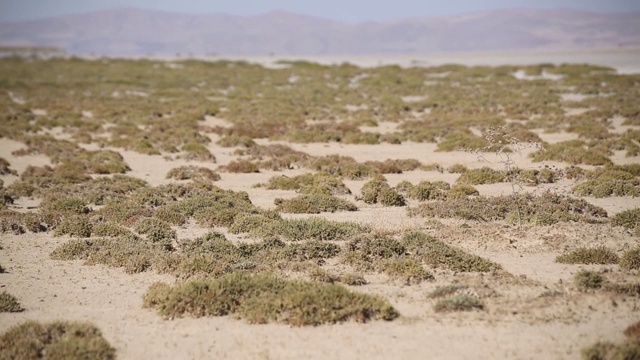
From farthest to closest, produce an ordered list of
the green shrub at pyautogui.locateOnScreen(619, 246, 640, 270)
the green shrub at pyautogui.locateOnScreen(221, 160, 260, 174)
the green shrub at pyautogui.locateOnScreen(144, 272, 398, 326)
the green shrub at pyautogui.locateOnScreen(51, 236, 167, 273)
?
1. the green shrub at pyautogui.locateOnScreen(221, 160, 260, 174)
2. the green shrub at pyautogui.locateOnScreen(51, 236, 167, 273)
3. the green shrub at pyautogui.locateOnScreen(619, 246, 640, 270)
4. the green shrub at pyautogui.locateOnScreen(144, 272, 398, 326)

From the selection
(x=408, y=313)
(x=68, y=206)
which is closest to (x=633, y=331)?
(x=408, y=313)

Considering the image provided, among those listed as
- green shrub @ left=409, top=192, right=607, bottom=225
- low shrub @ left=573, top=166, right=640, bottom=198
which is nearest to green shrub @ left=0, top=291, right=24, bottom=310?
green shrub @ left=409, top=192, right=607, bottom=225

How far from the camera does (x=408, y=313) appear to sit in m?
8.48

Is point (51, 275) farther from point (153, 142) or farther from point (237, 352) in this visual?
point (153, 142)

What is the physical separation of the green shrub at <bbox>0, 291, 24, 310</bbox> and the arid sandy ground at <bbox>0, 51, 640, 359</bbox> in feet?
0.46

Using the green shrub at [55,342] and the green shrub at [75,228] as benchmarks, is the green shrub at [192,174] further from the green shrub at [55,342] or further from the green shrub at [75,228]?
the green shrub at [55,342]

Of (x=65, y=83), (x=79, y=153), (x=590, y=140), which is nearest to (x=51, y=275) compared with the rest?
(x=79, y=153)

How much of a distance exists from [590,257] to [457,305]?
3.40 metres

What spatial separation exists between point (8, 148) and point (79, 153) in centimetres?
417

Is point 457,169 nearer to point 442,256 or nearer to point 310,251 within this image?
point 442,256

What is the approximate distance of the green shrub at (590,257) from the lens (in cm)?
1034

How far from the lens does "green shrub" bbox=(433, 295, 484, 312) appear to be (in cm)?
844

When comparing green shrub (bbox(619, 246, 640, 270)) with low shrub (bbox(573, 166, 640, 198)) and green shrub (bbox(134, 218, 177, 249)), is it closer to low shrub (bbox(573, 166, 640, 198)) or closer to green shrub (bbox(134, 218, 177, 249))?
low shrub (bbox(573, 166, 640, 198))

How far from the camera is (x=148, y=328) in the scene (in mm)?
8180
